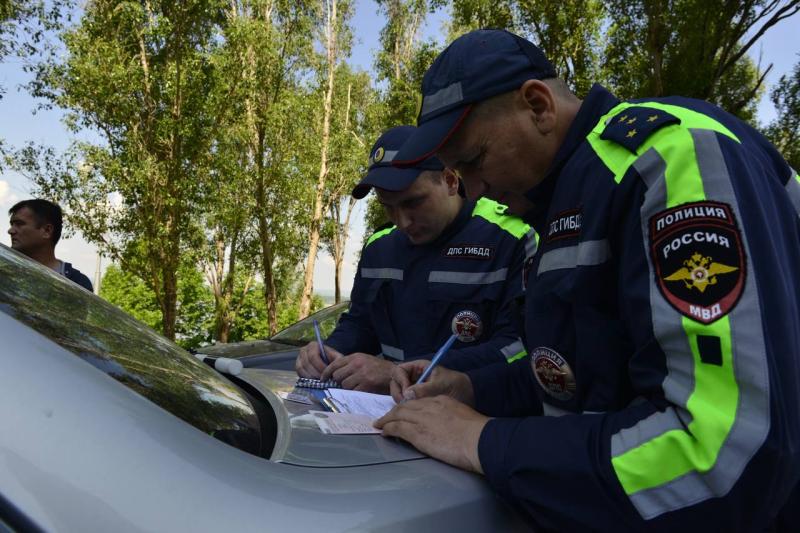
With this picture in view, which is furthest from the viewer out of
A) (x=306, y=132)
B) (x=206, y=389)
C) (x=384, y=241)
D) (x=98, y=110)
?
(x=306, y=132)

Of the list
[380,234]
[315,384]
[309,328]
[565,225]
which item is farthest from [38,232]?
[565,225]

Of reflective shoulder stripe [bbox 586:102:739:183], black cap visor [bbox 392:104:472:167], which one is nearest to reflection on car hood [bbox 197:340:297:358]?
black cap visor [bbox 392:104:472:167]

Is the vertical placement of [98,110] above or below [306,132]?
below

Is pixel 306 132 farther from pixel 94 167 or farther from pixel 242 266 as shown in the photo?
pixel 94 167

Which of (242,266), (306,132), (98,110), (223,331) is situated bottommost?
(223,331)

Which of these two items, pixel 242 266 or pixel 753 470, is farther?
pixel 242 266

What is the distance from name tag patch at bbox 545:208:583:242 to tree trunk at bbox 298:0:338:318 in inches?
734

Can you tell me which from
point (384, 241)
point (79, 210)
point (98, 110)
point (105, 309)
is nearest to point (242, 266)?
point (79, 210)

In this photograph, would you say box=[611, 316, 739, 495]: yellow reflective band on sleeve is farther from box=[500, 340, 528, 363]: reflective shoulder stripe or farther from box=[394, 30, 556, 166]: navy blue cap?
box=[500, 340, 528, 363]: reflective shoulder stripe

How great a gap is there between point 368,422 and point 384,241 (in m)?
1.68

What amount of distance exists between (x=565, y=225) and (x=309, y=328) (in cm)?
474

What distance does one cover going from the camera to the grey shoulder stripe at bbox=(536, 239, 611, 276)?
1.05 metres

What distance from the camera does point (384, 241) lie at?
Answer: 116 inches

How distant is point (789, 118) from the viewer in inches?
476
